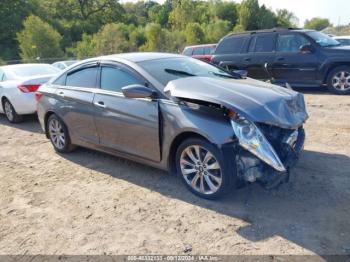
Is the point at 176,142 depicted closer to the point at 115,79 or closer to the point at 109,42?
the point at 115,79

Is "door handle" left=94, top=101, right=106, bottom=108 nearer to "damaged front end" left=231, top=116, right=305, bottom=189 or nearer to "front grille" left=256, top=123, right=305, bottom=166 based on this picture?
"damaged front end" left=231, top=116, right=305, bottom=189

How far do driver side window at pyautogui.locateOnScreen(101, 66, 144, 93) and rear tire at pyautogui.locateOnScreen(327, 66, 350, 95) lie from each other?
267 inches

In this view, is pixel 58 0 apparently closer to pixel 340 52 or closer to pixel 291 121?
pixel 340 52

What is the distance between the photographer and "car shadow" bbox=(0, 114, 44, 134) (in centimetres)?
848

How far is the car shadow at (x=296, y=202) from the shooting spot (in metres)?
3.46

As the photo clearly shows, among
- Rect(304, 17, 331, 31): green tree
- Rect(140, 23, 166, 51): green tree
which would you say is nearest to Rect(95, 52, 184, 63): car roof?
Rect(140, 23, 166, 51): green tree

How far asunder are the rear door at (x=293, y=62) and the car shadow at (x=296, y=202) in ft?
17.1

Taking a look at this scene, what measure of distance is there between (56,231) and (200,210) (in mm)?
1539

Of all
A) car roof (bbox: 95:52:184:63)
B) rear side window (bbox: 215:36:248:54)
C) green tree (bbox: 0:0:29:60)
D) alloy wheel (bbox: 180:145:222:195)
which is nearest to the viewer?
alloy wheel (bbox: 180:145:222:195)

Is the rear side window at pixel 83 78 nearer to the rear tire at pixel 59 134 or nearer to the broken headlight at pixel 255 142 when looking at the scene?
the rear tire at pixel 59 134

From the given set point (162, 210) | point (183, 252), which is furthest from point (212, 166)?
point (183, 252)

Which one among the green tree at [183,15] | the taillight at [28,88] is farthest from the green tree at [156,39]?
the taillight at [28,88]

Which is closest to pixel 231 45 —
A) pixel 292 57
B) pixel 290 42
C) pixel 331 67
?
pixel 290 42

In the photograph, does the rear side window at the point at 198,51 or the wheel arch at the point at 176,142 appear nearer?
the wheel arch at the point at 176,142
